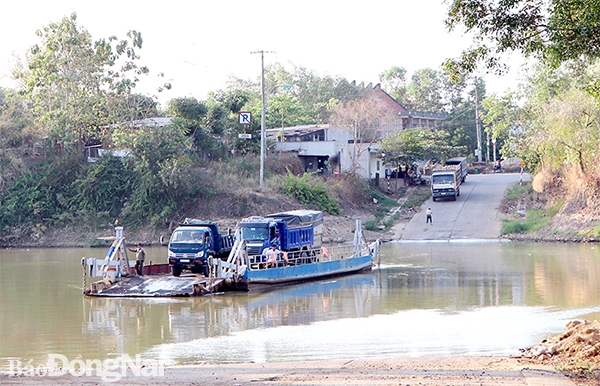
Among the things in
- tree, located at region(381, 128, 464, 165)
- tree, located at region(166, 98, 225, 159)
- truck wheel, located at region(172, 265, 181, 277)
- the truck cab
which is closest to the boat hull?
the truck cab

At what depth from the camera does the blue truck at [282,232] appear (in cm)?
3133

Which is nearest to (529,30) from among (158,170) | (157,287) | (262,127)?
(157,287)

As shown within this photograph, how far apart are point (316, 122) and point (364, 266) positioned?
51434 millimetres

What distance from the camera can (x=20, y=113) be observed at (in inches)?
2275

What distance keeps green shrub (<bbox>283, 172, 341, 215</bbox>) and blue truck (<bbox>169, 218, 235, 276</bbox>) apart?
23.3 meters

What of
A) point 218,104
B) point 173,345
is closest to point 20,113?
point 218,104

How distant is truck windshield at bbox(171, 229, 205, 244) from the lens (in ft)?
98.4

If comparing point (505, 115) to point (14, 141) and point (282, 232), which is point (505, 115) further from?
point (14, 141)

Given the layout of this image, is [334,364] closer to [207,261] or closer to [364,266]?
[207,261]

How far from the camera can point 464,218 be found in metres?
53.7

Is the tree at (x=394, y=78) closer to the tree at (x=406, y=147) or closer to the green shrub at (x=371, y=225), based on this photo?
the tree at (x=406, y=147)

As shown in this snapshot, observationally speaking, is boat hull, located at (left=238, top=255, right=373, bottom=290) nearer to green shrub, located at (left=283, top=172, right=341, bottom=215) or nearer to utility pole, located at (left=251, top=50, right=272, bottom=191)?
utility pole, located at (left=251, top=50, right=272, bottom=191)

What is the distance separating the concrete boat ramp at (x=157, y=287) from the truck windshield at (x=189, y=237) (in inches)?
65.8

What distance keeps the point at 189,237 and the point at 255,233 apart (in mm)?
2810
